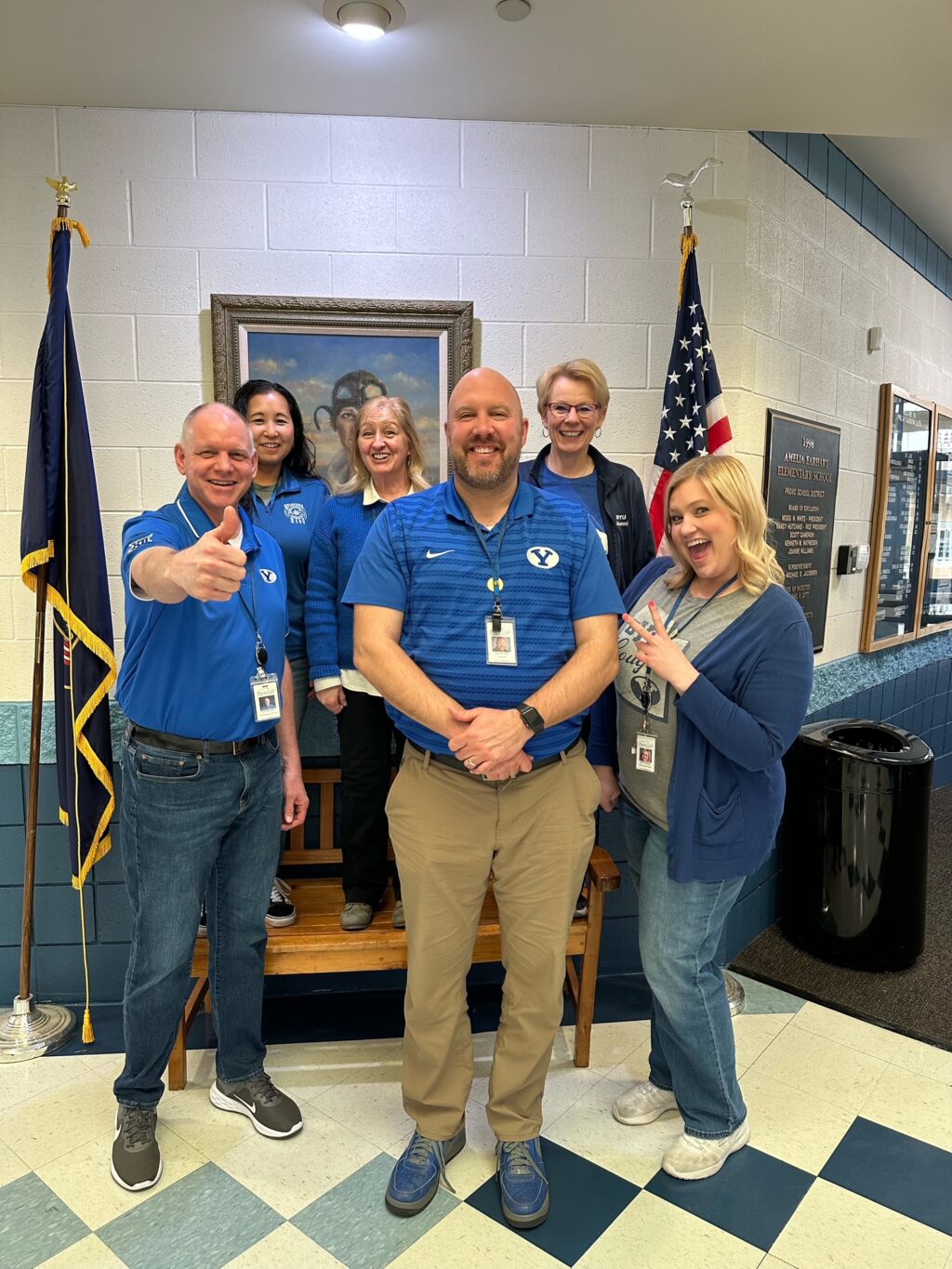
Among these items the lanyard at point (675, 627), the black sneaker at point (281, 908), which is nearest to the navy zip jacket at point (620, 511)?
the lanyard at point (675, 627)

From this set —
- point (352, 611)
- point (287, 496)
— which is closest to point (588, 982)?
point (352, 611)

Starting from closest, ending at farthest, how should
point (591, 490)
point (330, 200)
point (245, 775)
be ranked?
1. point (245, 775)
2. point (591, 490)
3. point (330, 200)

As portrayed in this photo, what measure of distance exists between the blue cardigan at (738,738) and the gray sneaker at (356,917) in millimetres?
923

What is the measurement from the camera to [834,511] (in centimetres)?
355

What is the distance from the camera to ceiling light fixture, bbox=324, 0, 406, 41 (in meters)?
1.94

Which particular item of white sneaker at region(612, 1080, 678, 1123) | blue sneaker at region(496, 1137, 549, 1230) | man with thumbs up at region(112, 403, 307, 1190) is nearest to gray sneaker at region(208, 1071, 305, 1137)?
man with thumbs up at region(112, 403, 307, 1190)

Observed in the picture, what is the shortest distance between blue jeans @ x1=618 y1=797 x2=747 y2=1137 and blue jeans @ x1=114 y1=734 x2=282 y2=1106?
36.9 inches

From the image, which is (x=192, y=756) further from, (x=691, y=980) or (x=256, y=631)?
(x=691, y=980)

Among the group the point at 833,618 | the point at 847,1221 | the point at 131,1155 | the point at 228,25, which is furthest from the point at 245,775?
the point at 833,618

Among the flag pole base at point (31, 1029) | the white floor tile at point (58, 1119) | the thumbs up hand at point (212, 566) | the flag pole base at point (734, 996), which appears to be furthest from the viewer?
the flag pole base at point (734, 996)

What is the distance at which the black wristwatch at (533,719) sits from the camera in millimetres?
1696

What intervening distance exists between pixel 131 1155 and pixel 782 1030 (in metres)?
1.91

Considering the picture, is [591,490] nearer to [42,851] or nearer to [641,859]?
[641,859]

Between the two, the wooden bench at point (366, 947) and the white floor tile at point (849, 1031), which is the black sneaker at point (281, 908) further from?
the white floor tile at point (849, 1031)
